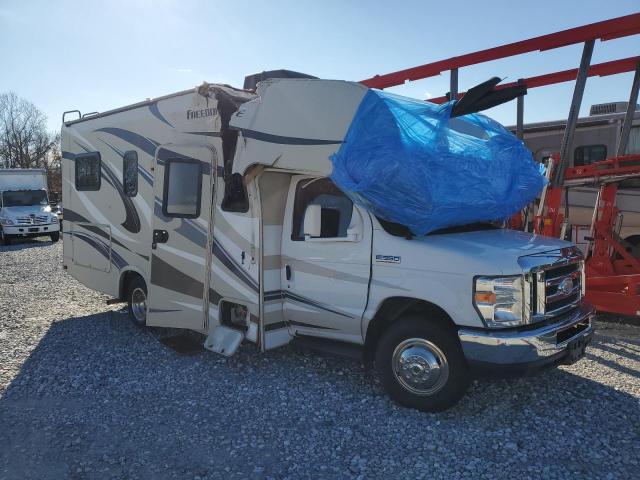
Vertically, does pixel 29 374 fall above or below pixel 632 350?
below

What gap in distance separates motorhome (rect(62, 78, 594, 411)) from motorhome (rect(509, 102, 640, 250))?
15.1 feet

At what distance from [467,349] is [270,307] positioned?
82.3 inches

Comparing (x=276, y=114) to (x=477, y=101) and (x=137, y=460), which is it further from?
(x=137, y=460)

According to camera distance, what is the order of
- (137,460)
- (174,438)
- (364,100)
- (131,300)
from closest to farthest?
(137,460)
(174,438)
(364,100)
(131,300)

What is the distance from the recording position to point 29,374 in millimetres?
5281

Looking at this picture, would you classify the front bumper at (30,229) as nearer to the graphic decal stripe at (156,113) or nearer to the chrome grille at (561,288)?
the graphic decal stripe at (156,113)

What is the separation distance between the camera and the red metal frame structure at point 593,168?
6.37 metres

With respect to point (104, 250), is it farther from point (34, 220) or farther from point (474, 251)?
point (34, 220)

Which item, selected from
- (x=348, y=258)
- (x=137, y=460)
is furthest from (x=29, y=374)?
(x=348, y=258)

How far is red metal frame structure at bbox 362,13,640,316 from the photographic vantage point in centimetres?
637

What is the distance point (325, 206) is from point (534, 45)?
3860 mm

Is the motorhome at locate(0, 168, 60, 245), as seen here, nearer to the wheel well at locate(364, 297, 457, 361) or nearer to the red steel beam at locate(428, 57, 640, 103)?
the red steel beam at locate(428, 57, 640, 103)

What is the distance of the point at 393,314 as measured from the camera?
14.8 feet

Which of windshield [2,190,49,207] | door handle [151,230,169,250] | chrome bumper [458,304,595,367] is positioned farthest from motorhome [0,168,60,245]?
chrome bumper [458,304,595,367]
